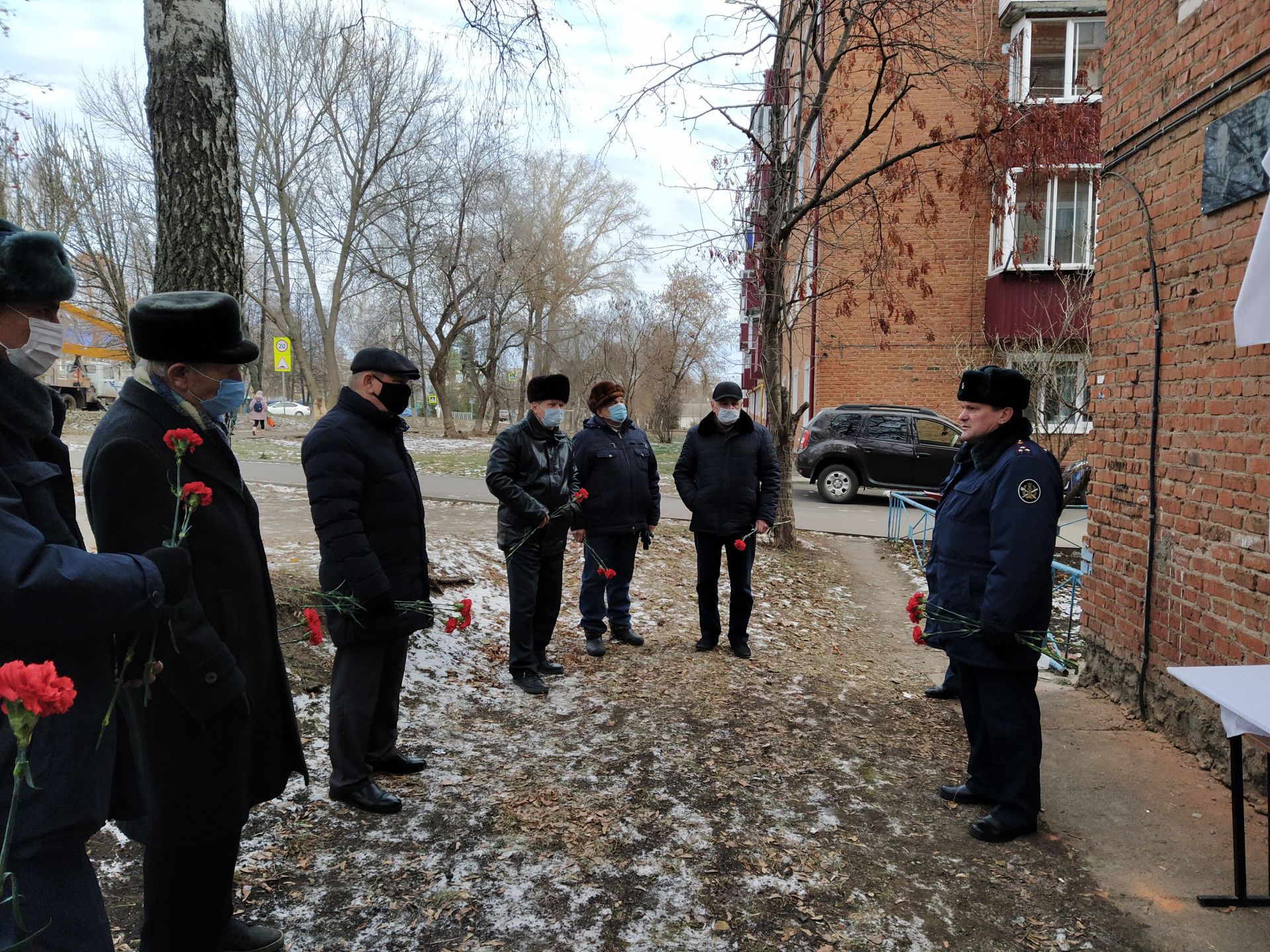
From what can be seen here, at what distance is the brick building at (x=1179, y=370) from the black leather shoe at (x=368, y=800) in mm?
3828

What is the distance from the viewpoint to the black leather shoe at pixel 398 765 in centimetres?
394

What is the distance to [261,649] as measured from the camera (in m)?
2.46

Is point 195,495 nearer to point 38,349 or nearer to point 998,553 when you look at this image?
point 38,349

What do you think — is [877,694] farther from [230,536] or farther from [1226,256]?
[230,536]

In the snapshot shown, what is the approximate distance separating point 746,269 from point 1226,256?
6.69 m

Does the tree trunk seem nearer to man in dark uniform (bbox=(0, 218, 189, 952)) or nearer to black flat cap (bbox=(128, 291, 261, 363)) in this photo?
black flat cap (bbox=(128, 291, 261, 363))

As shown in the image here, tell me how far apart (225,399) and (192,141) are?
109 inches

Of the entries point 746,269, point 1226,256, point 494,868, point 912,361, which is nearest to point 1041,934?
point 494,868

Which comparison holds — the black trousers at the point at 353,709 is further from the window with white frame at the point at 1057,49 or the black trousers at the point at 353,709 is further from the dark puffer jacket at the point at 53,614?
the window with white frame at the point at 1057,49

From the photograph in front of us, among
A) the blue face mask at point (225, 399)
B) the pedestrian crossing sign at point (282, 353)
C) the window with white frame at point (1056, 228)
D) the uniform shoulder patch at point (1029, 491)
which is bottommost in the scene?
the uniform shoulder patch at point (1029, 491)

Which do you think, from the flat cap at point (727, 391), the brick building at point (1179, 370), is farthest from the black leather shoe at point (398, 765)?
the brick building at point (1179, 370)

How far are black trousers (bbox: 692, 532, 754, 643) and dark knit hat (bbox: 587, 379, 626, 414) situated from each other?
1.17 meters

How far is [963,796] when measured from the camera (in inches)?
150

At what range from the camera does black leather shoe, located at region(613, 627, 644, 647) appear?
634 cm
